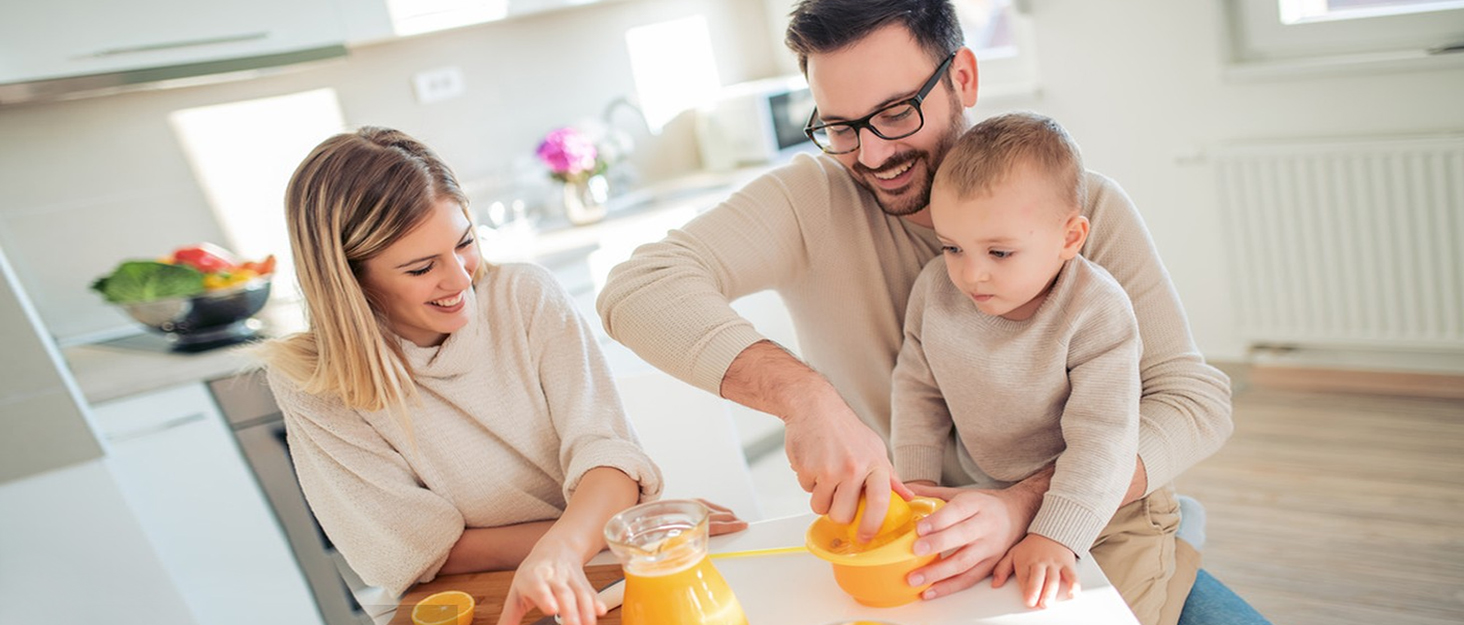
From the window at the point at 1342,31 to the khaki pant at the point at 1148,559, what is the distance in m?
1.85

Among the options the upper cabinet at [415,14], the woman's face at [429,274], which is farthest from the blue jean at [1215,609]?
the upper cabinet at [415,14]

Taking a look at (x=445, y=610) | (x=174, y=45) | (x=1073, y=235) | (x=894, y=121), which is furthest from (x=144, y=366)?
(x=1073, y=235)

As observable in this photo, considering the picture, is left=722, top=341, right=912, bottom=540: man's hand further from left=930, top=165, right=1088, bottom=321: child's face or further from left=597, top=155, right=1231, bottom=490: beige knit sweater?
left=930, top=165, right=1088, bottom=321: child's face

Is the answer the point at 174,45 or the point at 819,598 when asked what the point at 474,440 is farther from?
the point at 174,45

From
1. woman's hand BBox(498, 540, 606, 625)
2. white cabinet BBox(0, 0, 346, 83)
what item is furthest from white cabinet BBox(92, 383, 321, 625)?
woman's hand BBox(498, 540, 606, 625)

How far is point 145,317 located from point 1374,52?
304cm

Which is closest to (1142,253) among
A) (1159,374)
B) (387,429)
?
(1159,374)

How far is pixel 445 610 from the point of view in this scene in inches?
43.3

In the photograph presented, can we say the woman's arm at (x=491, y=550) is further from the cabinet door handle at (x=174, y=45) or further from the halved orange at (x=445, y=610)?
the cabinet door handle at (x=174, y=45)

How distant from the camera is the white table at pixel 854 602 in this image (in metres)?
0.90

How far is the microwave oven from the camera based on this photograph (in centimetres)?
336

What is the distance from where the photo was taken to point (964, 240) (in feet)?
3.77

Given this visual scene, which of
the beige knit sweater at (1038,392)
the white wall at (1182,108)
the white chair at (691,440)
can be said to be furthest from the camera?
the white wall at (1182,108)

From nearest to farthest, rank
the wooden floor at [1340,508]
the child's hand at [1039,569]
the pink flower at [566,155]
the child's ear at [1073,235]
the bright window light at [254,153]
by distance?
the child's hand at [1039,569] → the child's ear at [1073,235] → the wooden floor at [1340,508] → the bright window light at [254,153] → the pink flower at [566,155]
